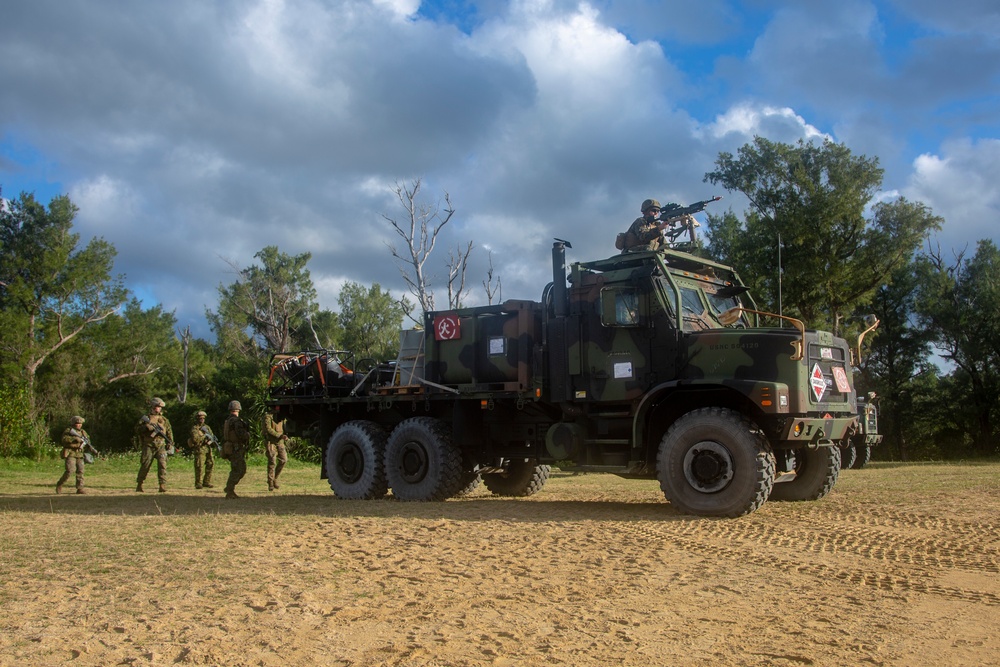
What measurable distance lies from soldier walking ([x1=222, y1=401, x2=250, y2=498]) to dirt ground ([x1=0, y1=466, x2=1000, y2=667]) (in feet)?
9.80

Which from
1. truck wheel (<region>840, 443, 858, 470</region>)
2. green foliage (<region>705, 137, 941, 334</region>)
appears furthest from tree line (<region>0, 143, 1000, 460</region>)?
truck wheel (<region>840, 443, 858, 470</region>)

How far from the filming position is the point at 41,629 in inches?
190

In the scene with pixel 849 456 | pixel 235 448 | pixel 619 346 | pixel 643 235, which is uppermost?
pixel 643 235

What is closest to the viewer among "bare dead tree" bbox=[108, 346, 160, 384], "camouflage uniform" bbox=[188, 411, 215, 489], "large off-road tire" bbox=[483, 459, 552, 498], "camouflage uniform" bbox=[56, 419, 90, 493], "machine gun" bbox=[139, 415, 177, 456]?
"large off-road tire" bbox=[483, 459, 552, 498]

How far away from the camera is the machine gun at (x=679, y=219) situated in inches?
475

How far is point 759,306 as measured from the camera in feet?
94.0

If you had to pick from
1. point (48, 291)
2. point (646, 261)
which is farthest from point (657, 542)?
point (48, 291)

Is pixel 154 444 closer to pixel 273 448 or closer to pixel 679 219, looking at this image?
pixel 273 448

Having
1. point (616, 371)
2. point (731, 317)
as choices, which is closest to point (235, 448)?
point (616, 371)

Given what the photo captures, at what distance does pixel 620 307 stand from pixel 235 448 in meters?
6.43

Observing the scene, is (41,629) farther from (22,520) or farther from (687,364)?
(687,364)

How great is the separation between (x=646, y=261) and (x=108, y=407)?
120ft

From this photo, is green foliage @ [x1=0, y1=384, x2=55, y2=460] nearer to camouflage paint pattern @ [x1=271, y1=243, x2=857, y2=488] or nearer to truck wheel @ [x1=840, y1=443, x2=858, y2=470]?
camouflage paint pattern @ [x1=271, y1=243, x2=857, y2=488]

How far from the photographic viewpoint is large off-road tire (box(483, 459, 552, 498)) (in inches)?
518
